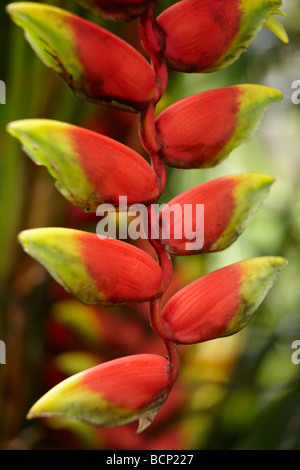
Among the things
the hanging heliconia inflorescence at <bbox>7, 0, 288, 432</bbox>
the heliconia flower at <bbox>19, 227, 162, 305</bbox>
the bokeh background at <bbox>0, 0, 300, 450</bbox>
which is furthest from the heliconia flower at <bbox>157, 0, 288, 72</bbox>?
the bokeh background at <bbox>0, 0, 300, 450</bbox>

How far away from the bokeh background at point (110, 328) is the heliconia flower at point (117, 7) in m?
0.37

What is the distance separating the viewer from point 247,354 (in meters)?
0.98

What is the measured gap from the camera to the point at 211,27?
32 cm

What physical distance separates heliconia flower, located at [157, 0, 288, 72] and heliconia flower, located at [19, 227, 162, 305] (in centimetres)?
11

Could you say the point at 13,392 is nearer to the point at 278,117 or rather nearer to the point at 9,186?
the point at 9,186

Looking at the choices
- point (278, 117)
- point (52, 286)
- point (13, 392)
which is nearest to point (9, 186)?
point (52, 286)

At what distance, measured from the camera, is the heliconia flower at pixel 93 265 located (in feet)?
0.95

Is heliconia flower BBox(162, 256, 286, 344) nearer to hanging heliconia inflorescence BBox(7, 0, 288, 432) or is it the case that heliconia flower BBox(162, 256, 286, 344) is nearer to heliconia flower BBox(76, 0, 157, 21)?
hanging heliconia inflorescence BBox(7, 0, 288, 432)

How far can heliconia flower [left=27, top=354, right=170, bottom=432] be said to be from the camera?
0.29 metres

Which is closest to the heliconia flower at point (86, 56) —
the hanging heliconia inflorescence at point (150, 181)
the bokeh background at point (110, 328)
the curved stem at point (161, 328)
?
the hanging heliconia inflorescence at point (150, 181)

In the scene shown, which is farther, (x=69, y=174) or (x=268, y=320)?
(x=268, y=320)
